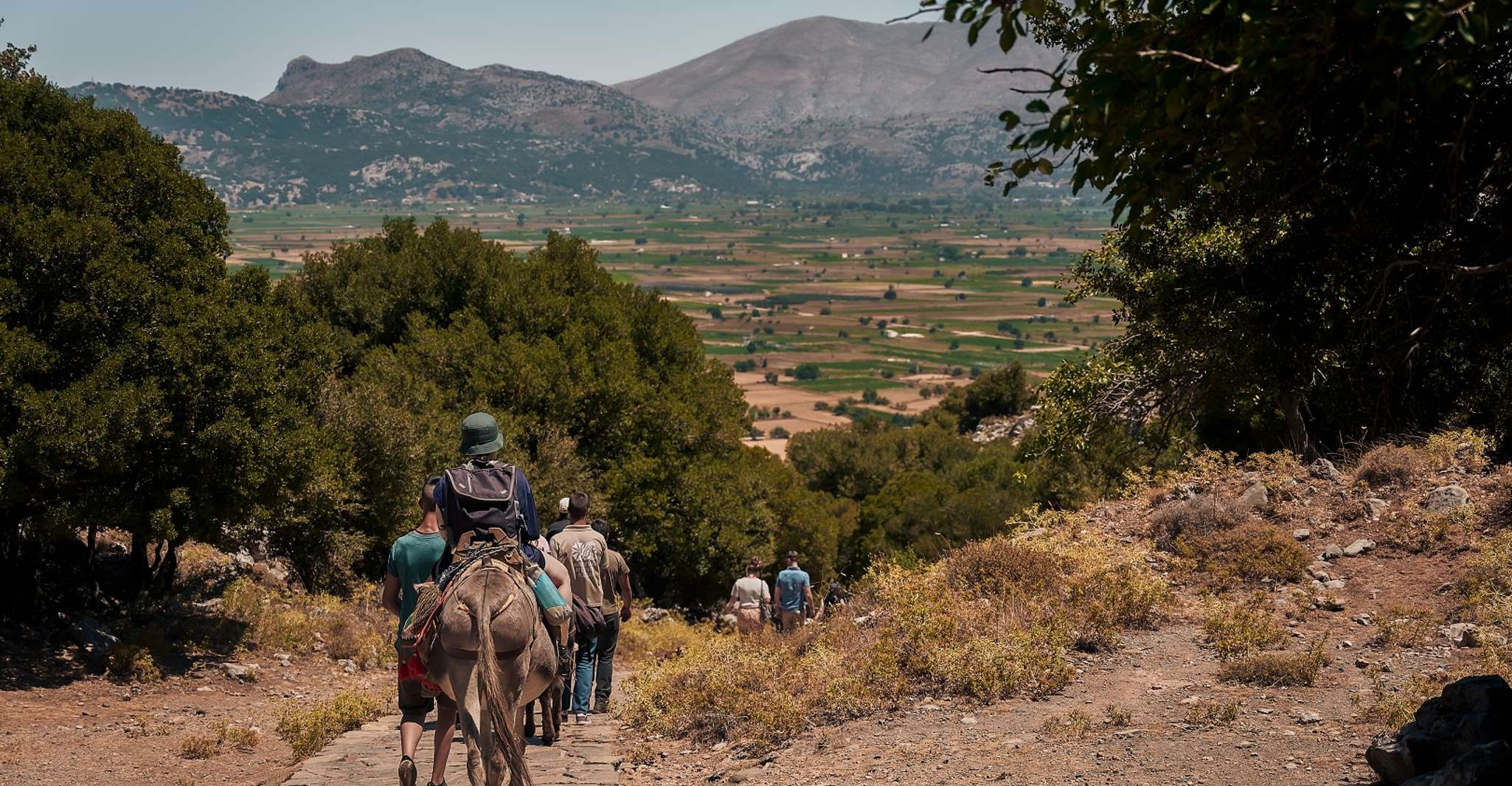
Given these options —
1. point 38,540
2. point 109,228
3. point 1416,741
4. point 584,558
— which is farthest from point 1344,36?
point 38,540

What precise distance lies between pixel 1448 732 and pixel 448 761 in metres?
7.40

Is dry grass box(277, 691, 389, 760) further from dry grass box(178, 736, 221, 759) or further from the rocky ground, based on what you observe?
dry grass box(178, 736, 221, 759)

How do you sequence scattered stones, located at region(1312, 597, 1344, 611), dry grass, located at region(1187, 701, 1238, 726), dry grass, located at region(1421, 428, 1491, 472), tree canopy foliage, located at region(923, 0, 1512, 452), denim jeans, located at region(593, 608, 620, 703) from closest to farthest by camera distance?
tree canopy foliage, located at region(923, 0, 1512, 452) < dry grass, located at region(1187, 701, 1238, 726) < denim jeans, located at region(593, 608, 620, 703) < scattered stones, located at region(1312, 597, 1344, 611) < dry grass, located at region(1421, 428, 1491, 472)

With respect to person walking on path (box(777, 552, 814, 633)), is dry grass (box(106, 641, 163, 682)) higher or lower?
lower

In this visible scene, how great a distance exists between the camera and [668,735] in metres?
11.2

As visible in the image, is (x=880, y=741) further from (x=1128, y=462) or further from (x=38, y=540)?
(x=1128, y=462)

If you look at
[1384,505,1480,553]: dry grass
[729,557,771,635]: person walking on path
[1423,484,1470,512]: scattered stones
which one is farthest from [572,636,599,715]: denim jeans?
[1423,484,1470,512]: scattered stones

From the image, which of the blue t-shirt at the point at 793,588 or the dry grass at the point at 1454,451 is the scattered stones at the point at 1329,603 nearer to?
the dry grass at the point at 1454,451

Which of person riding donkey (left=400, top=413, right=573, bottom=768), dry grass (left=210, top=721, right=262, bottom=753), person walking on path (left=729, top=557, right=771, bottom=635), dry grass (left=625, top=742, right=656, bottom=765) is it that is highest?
person riding donkey (left=400, top=413, right=573, bottom=768)

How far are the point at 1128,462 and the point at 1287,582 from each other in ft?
54.6

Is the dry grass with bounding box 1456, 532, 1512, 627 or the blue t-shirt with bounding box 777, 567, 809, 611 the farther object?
the blue t-shirt with bounding box 777, 567, 809, 611

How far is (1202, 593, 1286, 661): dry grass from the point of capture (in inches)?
442

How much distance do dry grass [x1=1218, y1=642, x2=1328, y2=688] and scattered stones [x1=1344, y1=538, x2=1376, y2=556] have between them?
4.37 m

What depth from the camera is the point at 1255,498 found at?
16500 millimetres
